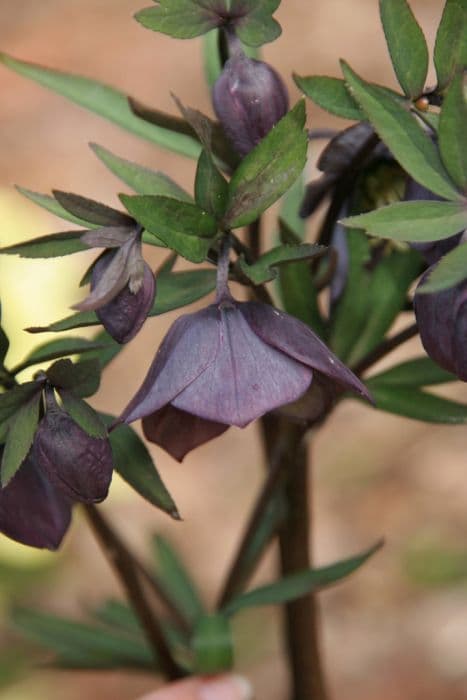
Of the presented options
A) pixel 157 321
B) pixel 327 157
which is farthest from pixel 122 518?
pixel 327 157

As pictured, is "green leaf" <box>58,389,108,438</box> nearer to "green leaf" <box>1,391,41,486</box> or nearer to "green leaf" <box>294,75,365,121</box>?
"green leaf" <box>1,391,41,486</box>

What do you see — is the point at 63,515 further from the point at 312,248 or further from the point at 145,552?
the point at 145,552

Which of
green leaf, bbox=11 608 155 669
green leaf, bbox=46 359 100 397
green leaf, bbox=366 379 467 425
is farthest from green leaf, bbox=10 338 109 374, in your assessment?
green leaf, bbox=11 608 155 669

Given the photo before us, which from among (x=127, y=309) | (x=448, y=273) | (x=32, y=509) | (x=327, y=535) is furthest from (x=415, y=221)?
(x=327, y=535)

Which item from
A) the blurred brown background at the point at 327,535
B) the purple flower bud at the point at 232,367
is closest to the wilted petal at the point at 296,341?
the purple flower bud at the point at 232,367

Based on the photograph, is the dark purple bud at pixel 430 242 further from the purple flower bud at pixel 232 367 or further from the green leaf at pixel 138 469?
the green leaf at pixel 138 469
